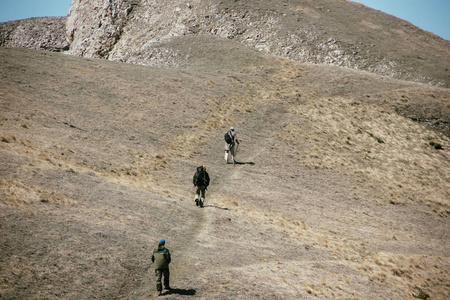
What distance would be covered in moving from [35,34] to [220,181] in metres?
77.2

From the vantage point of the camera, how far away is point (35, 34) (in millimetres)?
80625

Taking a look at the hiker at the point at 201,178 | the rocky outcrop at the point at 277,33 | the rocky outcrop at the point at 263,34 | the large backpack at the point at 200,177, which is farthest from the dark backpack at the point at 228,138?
the rocky outcrop at the point at 277,33

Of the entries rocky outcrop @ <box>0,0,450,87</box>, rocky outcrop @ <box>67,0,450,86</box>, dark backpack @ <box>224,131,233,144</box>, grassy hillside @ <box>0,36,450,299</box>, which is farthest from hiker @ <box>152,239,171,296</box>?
rocky outcrop @ <box>67,0,450,86</box>

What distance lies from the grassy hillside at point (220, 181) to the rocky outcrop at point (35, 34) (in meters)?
43.6

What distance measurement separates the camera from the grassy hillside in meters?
12.4

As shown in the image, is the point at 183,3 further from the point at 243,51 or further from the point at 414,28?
the point at 414,28

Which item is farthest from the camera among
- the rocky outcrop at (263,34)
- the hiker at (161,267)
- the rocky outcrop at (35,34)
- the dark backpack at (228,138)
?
the rocky outcrop at (35,34)

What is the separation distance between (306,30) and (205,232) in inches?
2206

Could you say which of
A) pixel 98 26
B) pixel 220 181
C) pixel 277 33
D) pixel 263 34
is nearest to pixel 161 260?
pixel 220 181

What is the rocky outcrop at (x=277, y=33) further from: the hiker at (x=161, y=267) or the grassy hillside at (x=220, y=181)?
the hiker at (x=161, y=267)

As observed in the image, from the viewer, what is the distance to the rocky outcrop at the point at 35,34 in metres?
78.4

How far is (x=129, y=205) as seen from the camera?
667 inches

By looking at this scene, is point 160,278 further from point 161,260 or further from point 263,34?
point 263,34

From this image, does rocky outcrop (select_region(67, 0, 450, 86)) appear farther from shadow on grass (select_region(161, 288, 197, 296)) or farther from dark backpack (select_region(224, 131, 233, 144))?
shadow on grass (select_region(161, 288, 197, 296))
